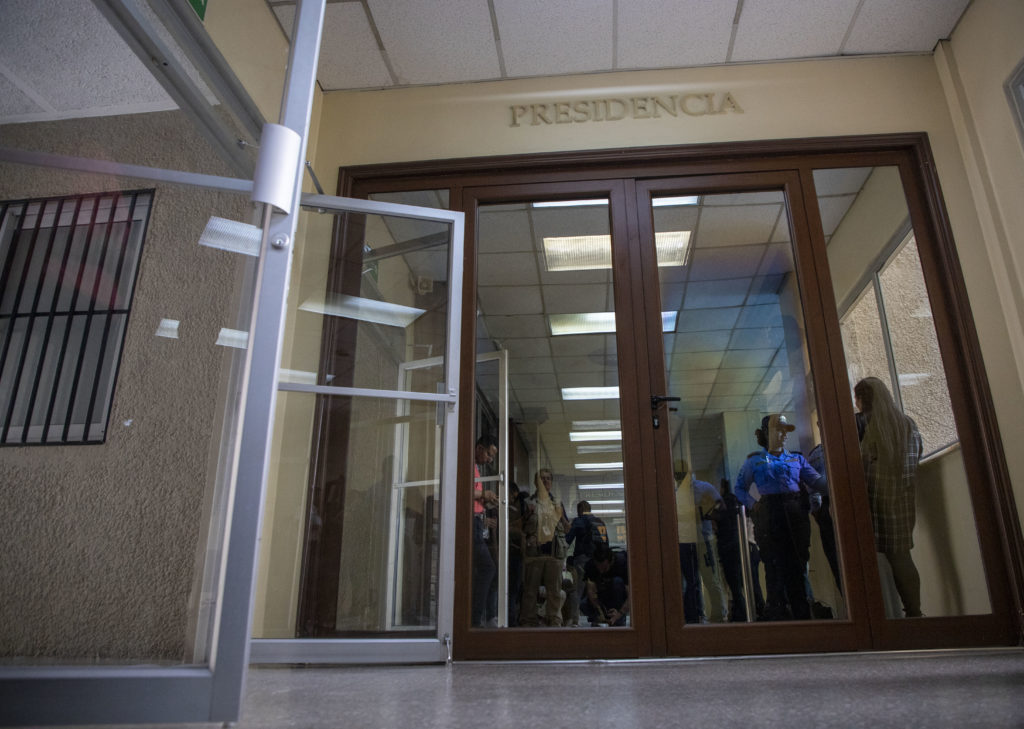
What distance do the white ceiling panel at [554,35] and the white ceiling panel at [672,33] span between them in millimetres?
89

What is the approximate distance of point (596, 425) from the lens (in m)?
3.99

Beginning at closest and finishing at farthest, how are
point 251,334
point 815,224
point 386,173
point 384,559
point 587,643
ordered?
point 251,334 < point 384,559 < point 587,643 < point 815,224 < point 386,173

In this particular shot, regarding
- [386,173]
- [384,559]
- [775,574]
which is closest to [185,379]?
[384,559]

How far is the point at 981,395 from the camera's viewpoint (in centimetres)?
293

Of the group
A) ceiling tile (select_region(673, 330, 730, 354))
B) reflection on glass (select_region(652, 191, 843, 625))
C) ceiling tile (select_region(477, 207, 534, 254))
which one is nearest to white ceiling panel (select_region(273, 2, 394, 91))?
ceiling tile (select_region(477, 207, 534, 254))

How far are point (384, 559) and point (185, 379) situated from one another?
1195 mm

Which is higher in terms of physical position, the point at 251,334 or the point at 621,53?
the point at 621,53

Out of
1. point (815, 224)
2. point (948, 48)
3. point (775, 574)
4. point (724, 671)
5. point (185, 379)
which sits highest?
point (948, 48)

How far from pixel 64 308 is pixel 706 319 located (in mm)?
2705

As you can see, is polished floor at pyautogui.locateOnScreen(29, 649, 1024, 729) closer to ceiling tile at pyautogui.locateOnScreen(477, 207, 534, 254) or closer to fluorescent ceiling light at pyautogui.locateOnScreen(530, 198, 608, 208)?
ceiling tile at pyautogui.locateOnScreen(477, 207, 534, 254)

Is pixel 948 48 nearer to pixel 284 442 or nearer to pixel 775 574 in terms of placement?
pixel 775 574

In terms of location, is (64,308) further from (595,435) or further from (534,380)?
(534,380)

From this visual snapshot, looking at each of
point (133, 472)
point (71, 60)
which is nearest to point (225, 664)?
point (133, 472)

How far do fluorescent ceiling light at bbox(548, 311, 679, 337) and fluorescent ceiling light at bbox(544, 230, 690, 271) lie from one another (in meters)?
0.26
